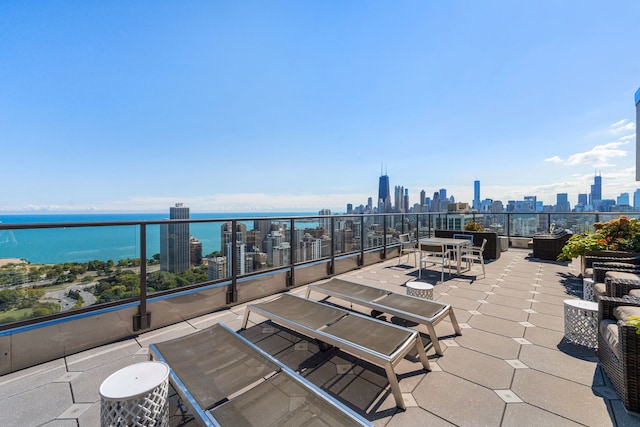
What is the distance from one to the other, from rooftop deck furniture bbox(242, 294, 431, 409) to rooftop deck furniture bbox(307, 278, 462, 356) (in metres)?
0.27

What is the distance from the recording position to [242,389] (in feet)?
5.44

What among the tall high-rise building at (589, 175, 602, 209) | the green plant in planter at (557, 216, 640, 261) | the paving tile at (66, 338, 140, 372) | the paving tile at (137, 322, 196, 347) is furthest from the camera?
the tall high-rise building at (589, 175, 602, 209)

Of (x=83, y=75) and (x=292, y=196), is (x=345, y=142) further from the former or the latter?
(x=292, y=196)

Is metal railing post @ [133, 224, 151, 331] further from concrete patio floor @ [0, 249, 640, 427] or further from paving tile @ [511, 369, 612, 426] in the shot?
paving tile @ [511, 369, 612, 426]

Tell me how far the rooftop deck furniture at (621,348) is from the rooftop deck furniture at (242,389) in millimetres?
Answer: 1840

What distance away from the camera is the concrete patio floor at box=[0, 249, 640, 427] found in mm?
1669

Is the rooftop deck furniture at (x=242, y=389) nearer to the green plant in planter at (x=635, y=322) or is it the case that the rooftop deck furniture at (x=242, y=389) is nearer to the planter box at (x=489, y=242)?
the green plant in planter at (x=635, y=322)

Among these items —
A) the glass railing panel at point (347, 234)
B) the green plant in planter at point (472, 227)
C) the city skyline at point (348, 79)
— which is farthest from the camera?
the green plant in planter at point (472, 227)

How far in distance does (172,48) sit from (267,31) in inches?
104

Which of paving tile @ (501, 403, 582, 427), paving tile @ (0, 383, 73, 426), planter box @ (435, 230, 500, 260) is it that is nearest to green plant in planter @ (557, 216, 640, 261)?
planter box @ (435, 230, 500, 260)

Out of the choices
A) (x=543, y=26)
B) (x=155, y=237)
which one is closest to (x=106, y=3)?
(x=155, y=237)

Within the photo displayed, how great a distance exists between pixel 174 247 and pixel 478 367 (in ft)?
11.3

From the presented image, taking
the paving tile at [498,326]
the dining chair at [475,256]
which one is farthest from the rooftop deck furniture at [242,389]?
the dining chair at [475,256]

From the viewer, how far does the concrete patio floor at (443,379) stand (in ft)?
5.48
